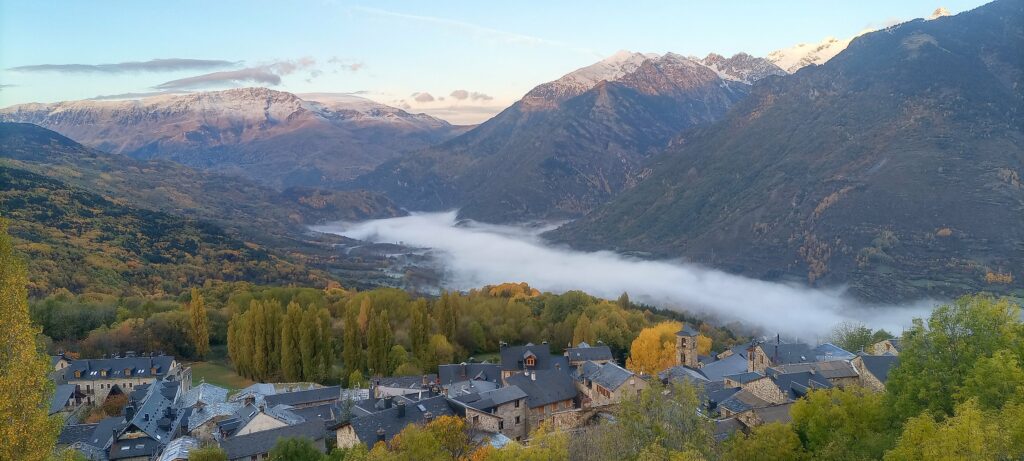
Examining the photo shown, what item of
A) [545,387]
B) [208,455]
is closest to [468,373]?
[545,387]

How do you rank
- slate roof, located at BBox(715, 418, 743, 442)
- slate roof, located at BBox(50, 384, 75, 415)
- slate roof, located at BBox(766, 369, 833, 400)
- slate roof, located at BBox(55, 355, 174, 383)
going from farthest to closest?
slate roof, located at BBox(55, 355, 174, 383) < slate roof, located at BBox(50, 384, 75, 415) < slate roof, located at BBox(766, 369, 833, 400) < slate roof, located at BBox(715, 418, 743, 442)

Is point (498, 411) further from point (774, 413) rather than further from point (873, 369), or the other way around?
point (873, 369)

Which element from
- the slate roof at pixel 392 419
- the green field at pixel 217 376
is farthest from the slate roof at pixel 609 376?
the green field at pixel 217 376

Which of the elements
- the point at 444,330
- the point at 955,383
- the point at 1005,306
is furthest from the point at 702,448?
the point at 444,330

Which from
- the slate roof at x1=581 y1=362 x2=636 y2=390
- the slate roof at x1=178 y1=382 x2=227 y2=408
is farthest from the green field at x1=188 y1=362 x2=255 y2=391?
the slate roof at x1=581 y1=362 x2=636 y2=390

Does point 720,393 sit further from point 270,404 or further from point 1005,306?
point 270,404

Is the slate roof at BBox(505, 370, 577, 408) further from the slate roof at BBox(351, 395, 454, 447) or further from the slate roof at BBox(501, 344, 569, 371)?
the slate roof at BBox(501, 344, 569, 371)
